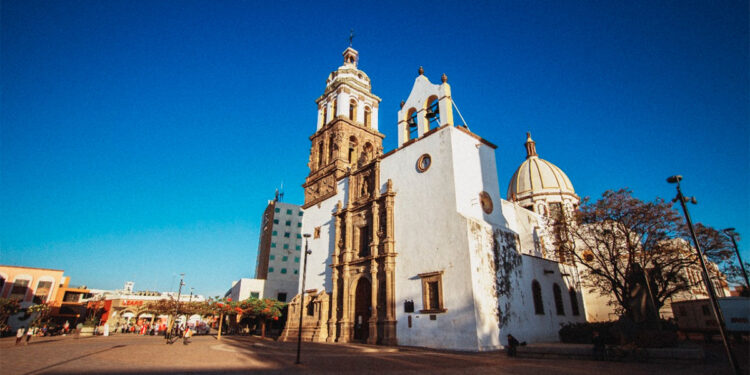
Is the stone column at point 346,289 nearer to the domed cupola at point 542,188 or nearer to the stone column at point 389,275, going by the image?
the stone column at point 389,275

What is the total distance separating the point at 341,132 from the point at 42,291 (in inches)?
1900

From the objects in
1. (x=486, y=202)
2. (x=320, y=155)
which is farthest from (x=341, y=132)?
(x=486, y=202)

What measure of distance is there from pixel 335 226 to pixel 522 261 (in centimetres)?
1293

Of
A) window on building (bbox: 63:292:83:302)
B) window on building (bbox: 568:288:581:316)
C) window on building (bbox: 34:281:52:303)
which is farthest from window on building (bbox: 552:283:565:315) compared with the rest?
window on building (bbox: 63:292:83:302)

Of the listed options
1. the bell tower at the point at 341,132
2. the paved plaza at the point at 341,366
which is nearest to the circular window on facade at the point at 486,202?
the paved plaza at the point at 341,366

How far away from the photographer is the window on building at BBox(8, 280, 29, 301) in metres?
45.1

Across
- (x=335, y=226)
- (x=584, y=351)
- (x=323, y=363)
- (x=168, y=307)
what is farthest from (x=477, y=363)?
(x=168, y=307)

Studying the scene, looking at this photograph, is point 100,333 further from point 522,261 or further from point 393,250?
point 522,261

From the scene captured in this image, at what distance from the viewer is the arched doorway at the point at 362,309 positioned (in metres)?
22.3

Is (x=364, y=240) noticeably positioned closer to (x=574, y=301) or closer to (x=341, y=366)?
(x=341, y=366)

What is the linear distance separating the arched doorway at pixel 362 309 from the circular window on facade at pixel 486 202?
28.2 ft

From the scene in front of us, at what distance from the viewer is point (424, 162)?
2269 centimetres

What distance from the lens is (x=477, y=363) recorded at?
13258mm

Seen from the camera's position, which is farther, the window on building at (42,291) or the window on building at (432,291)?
the window on building at (42,291)
